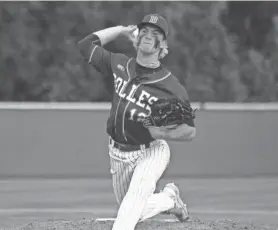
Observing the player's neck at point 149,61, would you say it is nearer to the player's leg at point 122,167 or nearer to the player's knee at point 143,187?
the player's leg at point 122,167

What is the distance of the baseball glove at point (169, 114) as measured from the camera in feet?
22.4

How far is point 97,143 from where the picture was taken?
14.2 m

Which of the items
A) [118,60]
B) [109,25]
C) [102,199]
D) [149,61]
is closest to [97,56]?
[118,60]

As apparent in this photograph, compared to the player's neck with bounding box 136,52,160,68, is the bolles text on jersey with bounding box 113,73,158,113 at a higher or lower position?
lower

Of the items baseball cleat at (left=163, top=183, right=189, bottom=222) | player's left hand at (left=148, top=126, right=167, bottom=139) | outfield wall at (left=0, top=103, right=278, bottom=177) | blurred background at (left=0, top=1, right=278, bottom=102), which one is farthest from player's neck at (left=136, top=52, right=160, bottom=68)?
blurred background at (left=0, top=1, right=278, bottom=102)

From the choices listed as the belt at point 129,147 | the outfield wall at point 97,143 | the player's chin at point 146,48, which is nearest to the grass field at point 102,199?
the outfield wall at point 97,143

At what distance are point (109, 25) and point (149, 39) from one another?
8.22 m

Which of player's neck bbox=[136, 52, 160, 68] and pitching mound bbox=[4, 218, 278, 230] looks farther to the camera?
pitching mound bbox=[4, 218, 278, 230]

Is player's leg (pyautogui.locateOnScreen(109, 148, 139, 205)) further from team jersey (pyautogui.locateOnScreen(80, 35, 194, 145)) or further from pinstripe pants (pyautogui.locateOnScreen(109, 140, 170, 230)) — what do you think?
team jersey (pyautogui.locateOnScreen(80, 35, 194, 145))

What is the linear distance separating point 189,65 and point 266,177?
2443 millimetres

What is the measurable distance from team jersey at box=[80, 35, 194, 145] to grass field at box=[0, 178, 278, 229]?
2603 millimetres

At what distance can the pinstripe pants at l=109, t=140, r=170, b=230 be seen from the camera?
703 cm

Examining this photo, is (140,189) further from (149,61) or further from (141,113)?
(149,61)

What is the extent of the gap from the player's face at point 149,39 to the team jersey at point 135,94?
7.3 inches
